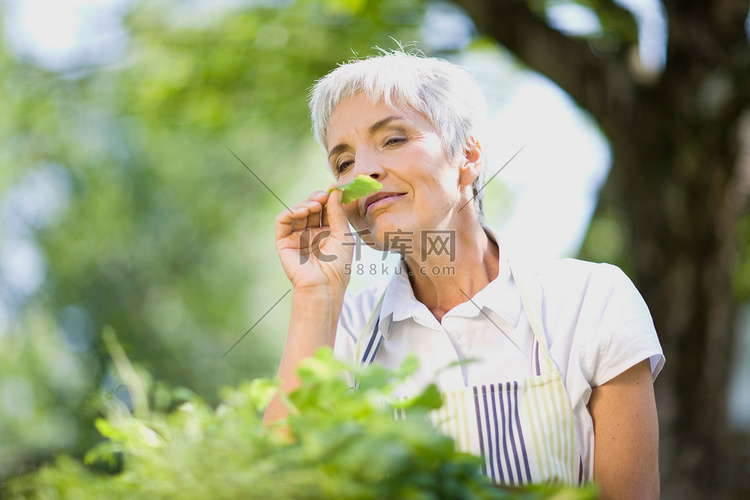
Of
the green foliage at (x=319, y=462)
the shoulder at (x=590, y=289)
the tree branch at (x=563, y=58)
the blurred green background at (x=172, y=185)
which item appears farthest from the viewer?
the blurred green background at (x=172, y=185)

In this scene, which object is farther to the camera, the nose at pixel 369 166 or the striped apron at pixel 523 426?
the nose at pixel 369 166

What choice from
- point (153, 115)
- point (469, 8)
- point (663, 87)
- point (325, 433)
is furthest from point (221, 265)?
point (325, 433)

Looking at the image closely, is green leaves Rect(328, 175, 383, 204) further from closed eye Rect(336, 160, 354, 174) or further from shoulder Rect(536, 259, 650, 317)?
shoulder Rect(536, 259, 650, 317)

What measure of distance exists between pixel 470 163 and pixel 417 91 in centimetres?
30

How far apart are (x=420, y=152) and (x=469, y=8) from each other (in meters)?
2.31

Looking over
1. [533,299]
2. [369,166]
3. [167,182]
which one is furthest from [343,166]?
[167,182]

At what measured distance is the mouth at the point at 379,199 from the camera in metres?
1.85

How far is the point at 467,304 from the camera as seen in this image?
1858mm

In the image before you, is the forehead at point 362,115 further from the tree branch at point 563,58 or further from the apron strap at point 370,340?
the tree branch at point 563,58

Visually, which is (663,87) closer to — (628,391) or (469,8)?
(469,8)

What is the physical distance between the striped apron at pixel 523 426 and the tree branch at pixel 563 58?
241 centimetres

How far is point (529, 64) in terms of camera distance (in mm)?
3879

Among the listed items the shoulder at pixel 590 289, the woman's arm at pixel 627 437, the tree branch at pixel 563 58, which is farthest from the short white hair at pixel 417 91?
the tree branch at pixel 563 58

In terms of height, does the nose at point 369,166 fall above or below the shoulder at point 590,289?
above
